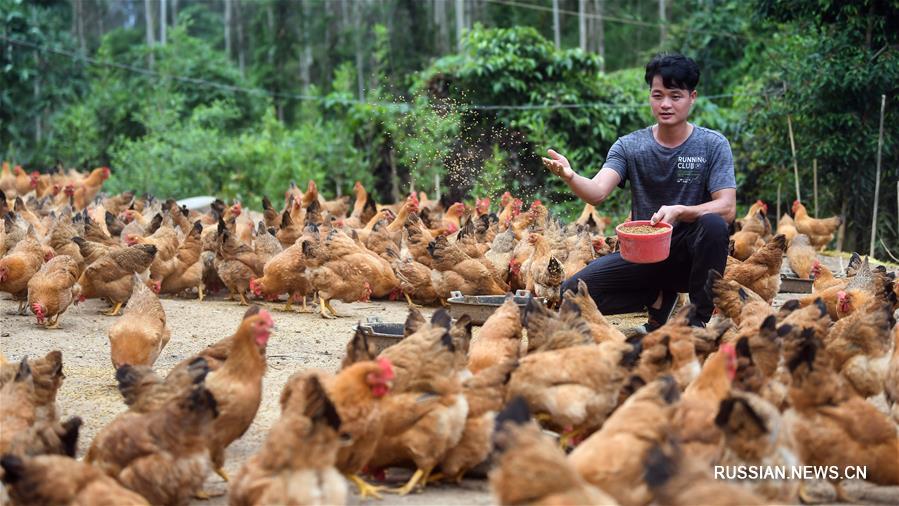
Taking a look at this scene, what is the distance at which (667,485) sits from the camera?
3613 millimetres

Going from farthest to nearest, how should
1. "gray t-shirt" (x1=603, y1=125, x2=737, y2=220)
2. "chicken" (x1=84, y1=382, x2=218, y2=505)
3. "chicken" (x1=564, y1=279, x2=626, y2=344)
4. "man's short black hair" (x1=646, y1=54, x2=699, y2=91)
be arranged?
"gray t-shirt" (x1=603, y1=125, x2=737, y2=220)
"man's short black hair" (x1=646, y1=54, x2=699, y2=91)
"chicken" (x1=564, y1=279, x2=626, y2=344)
"chicken" (x1=84, y1=382, x2=218, y2=505)

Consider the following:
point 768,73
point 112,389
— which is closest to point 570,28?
point 768,73

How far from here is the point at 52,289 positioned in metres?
9.22

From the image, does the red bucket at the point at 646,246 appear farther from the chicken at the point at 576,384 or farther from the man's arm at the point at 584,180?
the chicken at the point at 576,384

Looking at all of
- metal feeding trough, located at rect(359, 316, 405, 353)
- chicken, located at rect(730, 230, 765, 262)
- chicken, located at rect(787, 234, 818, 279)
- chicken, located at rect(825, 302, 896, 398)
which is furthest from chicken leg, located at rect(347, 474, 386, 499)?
chicken, located at rect(787, 234, 818, 279)

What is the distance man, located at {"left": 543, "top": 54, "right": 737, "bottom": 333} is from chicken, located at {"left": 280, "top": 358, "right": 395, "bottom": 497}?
2912 millimetres

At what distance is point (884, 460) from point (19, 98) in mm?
28305

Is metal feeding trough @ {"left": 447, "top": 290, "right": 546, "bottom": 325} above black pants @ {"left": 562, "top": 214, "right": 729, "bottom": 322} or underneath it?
underneath

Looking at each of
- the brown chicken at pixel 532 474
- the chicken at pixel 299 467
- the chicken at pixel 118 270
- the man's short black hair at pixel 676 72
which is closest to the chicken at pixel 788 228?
the man's short black hair at pixel 676 72

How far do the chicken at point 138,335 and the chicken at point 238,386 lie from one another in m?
1.55

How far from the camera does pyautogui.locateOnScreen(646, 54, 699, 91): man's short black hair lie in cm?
738

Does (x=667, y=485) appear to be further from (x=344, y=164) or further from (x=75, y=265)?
(x=344, y=164)

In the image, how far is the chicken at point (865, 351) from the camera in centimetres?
630

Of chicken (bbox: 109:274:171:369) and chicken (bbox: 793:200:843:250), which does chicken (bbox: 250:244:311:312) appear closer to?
chicken (bbox: 109:274:171:369)
